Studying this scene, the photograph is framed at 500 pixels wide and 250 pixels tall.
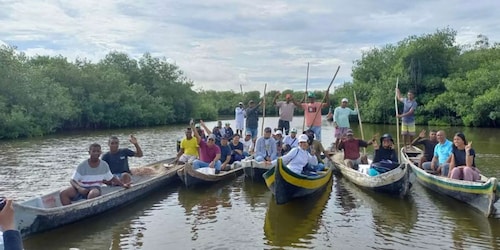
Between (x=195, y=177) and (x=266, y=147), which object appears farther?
(x=266, y=147)

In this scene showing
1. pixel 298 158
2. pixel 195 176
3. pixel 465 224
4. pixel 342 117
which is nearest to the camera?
pixel 465 224

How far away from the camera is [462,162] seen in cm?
998

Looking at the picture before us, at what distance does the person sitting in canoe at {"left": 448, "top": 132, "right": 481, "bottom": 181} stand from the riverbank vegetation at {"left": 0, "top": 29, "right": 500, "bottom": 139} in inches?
780

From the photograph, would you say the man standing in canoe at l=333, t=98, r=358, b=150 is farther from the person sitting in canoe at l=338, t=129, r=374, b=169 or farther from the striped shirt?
the striped shirt

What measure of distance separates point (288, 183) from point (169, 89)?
52.0 m

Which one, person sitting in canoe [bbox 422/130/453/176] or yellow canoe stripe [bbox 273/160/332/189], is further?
person sitting in canoe [bbox 422/130/453/176]

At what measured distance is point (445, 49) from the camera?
46.6 metres

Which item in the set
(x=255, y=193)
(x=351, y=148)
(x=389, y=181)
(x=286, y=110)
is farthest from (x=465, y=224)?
(x=286, y=110)

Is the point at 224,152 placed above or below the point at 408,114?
below

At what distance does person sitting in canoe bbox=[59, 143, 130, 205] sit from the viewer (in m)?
8.52

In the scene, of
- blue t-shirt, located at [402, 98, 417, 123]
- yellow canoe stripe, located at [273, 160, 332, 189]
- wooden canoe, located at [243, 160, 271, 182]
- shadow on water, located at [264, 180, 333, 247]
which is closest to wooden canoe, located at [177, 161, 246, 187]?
wooden canoe, located at [243, 160, 271, 182]

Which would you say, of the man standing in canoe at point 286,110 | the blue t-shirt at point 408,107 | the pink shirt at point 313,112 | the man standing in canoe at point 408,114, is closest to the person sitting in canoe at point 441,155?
the man standing in canoe at point 408,114

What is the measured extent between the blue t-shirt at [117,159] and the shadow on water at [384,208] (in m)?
4.95

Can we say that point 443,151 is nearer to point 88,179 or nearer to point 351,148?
point 351,148
